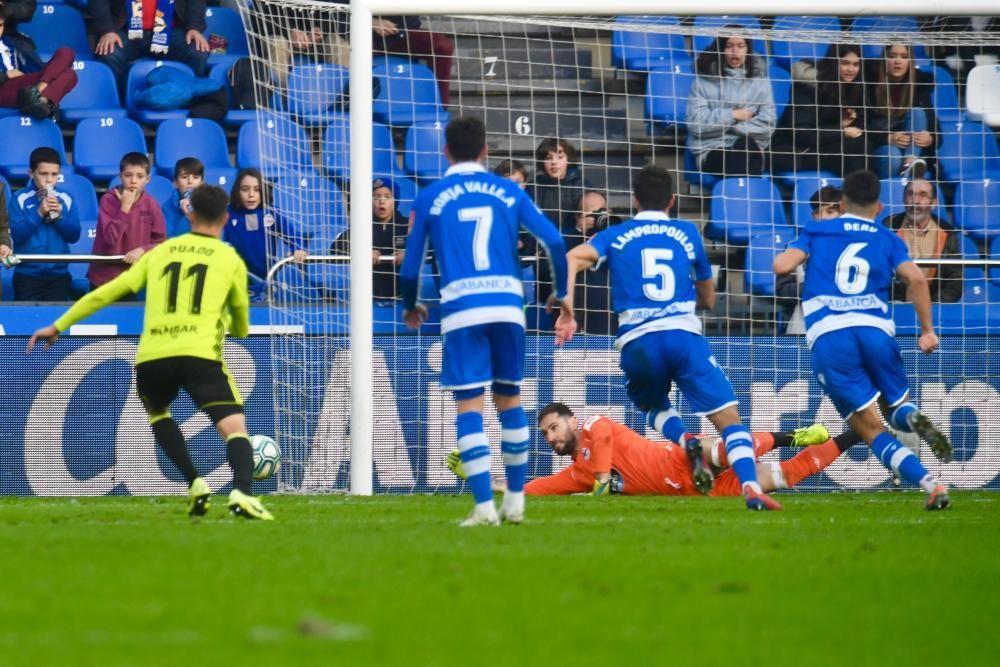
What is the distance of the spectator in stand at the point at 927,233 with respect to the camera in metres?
12.2

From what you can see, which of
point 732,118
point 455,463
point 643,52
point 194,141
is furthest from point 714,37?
point 455,463

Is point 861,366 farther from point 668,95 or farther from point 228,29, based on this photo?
point 228,29

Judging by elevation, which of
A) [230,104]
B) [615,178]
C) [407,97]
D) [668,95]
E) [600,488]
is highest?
[230,104]

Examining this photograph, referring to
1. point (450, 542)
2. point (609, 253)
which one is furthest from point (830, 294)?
point (450, 542)

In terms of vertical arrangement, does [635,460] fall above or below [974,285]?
below

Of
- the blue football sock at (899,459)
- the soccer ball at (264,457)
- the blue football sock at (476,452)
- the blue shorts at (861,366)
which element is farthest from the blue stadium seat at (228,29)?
the blue football sock at (476,452)

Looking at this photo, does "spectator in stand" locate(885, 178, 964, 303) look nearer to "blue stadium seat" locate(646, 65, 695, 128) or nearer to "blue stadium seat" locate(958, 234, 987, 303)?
"blue stadium seat" locate(958, 234, 987, 303)

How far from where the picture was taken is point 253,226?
Answer: 479 inches

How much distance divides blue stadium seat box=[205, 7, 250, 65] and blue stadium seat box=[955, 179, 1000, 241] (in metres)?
6.93

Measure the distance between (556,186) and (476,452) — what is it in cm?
532

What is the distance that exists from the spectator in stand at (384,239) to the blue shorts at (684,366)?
3599 mm

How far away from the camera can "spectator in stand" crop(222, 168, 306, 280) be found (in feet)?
39.5

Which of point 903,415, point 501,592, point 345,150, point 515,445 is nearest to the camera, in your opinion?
point 501,592

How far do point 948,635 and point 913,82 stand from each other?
9723 millimetres
